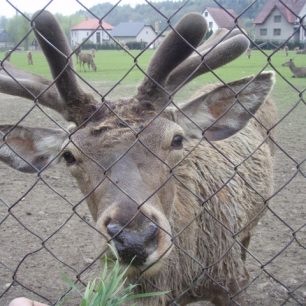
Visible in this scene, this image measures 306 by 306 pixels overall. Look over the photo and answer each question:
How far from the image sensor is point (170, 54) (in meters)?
3.73

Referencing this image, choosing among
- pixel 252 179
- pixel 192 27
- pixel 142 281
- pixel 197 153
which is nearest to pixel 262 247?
pixel 252 179

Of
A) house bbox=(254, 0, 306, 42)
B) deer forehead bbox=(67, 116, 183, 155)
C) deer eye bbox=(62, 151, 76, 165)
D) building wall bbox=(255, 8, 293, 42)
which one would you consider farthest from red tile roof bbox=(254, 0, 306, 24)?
deer eye bbox=(62, 151, 76, 165)

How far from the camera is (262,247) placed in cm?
599

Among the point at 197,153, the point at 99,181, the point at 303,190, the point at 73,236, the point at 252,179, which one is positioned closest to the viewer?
the point at 99,181

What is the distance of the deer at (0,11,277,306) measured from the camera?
3033 mm

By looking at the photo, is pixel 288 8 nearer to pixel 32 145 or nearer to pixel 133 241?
pixel 133 241

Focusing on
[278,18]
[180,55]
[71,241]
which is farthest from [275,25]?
[180,55]

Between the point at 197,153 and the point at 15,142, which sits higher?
the point at 15,142

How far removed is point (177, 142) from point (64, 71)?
92 cm

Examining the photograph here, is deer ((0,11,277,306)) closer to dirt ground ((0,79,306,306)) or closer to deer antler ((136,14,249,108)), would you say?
deer antler ((136,14,249,108))

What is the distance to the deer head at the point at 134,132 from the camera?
294 cm

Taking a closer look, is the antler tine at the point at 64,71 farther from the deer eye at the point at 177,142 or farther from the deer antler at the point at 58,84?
the deer eye at the point at 177,142

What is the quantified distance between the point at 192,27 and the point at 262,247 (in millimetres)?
3119

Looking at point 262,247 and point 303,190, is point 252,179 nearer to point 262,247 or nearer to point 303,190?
point 262,247
